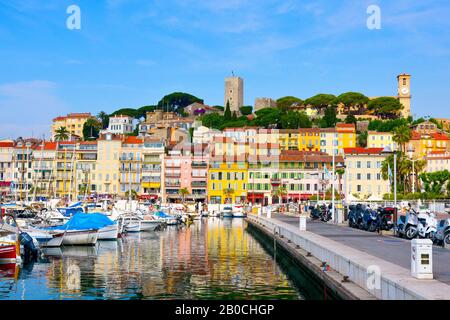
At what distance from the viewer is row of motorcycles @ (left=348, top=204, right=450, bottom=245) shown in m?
26.9

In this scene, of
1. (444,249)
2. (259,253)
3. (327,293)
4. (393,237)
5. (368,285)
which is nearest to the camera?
(368,285)

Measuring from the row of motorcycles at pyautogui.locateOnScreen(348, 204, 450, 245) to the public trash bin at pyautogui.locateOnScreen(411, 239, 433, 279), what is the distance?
12.5m

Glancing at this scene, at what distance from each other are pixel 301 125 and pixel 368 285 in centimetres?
14885

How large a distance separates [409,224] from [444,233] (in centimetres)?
353

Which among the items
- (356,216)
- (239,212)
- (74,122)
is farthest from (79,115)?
(356,216)

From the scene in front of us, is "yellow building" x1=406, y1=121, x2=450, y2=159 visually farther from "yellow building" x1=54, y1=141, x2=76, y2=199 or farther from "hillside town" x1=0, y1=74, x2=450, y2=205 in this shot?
"yellow building" x1=54, y1=141, x2=76, y2=199

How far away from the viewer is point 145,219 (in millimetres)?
60469

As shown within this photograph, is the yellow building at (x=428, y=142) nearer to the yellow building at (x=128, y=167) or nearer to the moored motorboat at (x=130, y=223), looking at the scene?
the yellow building at (x=128, y=167)

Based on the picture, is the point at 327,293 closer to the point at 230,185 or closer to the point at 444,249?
the point at 444,249

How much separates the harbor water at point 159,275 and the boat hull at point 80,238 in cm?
76

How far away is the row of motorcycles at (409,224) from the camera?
26.9 m

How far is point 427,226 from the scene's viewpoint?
28.7m

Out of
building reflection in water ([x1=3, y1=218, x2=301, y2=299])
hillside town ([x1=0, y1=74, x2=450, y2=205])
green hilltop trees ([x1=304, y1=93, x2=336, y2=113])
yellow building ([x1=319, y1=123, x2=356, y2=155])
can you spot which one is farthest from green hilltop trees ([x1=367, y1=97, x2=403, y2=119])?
building reflection in water ([x1=3, y1=218, x2=301, y2=299])
